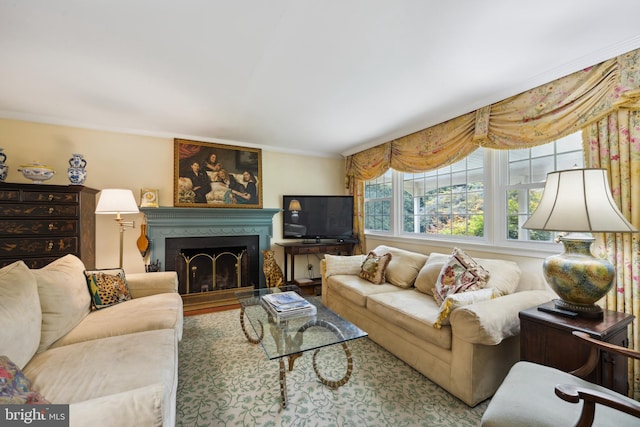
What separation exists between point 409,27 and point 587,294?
1.85 m

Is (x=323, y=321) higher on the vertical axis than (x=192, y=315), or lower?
higher

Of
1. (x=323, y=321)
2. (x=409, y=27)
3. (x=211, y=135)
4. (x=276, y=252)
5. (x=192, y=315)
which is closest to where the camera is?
(x=409, y=27)

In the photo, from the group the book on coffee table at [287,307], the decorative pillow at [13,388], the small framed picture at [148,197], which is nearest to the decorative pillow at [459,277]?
the book on coffee table at [287,307]

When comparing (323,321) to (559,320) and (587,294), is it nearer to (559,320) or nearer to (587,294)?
(559,320)

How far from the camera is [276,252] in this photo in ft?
14.4

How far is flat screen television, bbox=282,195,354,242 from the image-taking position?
14.3 ft

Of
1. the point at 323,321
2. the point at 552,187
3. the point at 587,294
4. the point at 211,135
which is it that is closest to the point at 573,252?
the point at 587,294

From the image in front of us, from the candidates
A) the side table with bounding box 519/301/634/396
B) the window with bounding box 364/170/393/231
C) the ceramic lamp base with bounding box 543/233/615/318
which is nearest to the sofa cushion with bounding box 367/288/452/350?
the side table with bounding box 519/301/634/396

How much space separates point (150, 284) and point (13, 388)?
5.61 feet

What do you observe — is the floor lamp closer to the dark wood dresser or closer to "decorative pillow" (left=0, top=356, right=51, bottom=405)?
the dark wood dresser

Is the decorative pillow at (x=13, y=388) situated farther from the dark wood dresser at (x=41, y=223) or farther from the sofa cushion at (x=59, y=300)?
the dark wood dresser at (x=41, y=223)

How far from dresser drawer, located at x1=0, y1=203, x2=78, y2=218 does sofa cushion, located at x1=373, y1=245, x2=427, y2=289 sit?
11.2 ft

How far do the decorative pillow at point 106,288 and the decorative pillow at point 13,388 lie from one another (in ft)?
4.41

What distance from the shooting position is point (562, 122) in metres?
2.06
